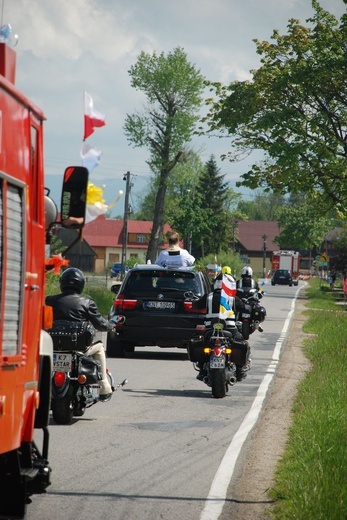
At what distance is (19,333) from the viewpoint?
241 inches

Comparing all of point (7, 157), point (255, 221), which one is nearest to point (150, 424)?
point (7, 157)

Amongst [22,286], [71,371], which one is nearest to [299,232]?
[71,371]

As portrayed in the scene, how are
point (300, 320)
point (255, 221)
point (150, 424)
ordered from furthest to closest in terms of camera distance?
point (255, 221) → point (300, 320) → point (150, 424)

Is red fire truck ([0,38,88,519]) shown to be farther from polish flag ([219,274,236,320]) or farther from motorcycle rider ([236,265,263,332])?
motorcycle rider ([236,265,263,332])

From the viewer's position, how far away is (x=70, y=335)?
11.5m

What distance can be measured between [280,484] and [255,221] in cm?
18121

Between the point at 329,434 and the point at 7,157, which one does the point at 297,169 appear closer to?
the point at 329,434

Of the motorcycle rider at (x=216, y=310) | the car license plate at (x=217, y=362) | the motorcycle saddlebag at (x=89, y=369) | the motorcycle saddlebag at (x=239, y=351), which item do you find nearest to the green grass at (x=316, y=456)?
the motorcycle saddlebag at (x=239, y=351)

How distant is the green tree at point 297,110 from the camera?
109 feet

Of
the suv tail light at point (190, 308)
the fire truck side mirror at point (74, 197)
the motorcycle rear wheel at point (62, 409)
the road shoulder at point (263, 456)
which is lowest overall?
the road shoulder at point (263, 456)

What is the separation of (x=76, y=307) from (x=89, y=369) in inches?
25.9

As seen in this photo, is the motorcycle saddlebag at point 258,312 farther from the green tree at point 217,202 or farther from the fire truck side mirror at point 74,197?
the green tree at point 217,202

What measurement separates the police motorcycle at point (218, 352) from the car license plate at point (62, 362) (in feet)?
10.4

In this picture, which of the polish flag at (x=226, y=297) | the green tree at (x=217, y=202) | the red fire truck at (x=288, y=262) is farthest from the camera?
the green tree at (x=217, y=202)
